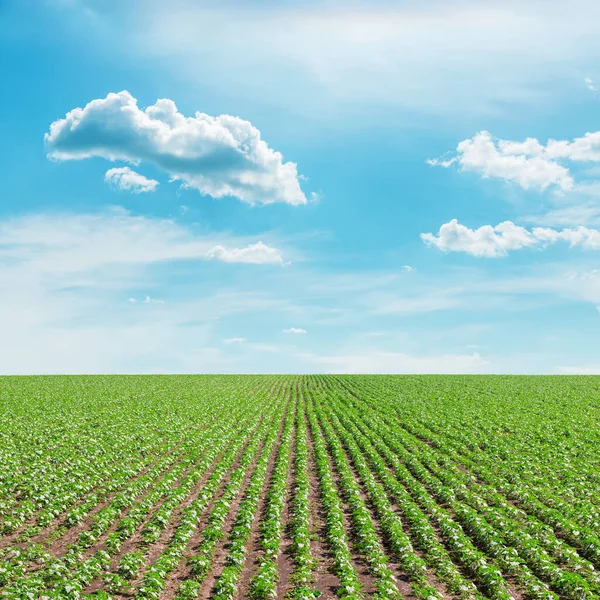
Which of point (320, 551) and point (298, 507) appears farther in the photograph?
point (298, 507)

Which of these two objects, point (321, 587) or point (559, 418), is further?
point (559, 418)

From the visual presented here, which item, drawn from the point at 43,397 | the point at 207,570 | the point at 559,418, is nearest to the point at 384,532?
the point at 207,570

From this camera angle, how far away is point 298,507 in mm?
18000

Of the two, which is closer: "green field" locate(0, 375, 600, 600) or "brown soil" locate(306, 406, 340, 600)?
"brown soil" locate(306, 406, 340, 600)

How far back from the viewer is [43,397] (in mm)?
51719

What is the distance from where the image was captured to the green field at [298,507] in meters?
12.8

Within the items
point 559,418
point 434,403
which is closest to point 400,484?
point 559,418

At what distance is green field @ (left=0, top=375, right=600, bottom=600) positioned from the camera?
12797 millimetres

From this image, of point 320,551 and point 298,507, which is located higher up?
point 298,507

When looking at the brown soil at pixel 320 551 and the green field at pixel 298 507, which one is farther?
the green field at pixel 298 507

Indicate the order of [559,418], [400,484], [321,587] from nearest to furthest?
[321,587]
[400,484]
[559,418]

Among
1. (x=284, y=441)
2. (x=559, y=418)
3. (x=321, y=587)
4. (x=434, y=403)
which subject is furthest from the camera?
(x=434, y=403)

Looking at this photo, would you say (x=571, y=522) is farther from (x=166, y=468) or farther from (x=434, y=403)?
(x=434, y=403)

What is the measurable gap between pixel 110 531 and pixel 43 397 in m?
41.3
